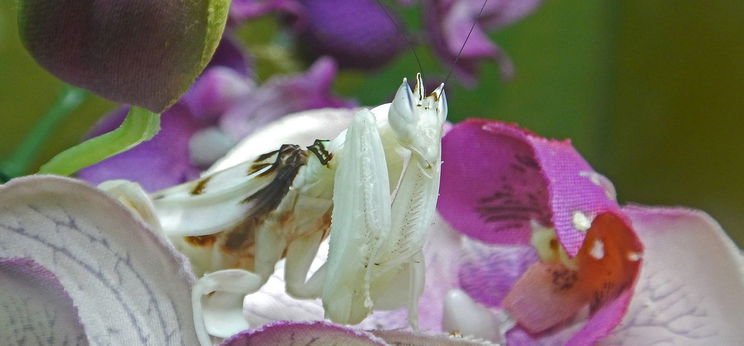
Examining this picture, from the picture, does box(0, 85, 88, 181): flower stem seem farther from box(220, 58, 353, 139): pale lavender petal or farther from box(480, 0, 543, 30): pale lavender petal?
box(480, 0, 543, 30): pale lavender petal

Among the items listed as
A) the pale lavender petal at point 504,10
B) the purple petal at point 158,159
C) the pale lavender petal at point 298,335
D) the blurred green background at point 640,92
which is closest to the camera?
the pale lavender petal at point 298,335

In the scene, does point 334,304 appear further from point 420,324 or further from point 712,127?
point 712,127

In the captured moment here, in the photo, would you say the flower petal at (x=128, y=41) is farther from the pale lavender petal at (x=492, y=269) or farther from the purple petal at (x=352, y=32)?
the purple petal at (x=352, y=32)

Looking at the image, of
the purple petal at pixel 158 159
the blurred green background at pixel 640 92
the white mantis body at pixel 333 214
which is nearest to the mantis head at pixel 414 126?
the white mantis body at pixel 333 214

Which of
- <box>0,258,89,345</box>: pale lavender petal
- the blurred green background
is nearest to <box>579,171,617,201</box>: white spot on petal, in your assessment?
<box>0,258,89,345</box>: pale lavender petal

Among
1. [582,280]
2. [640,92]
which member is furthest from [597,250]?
[640,92]

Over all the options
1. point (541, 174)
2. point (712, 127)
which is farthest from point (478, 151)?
point (712, 127)
